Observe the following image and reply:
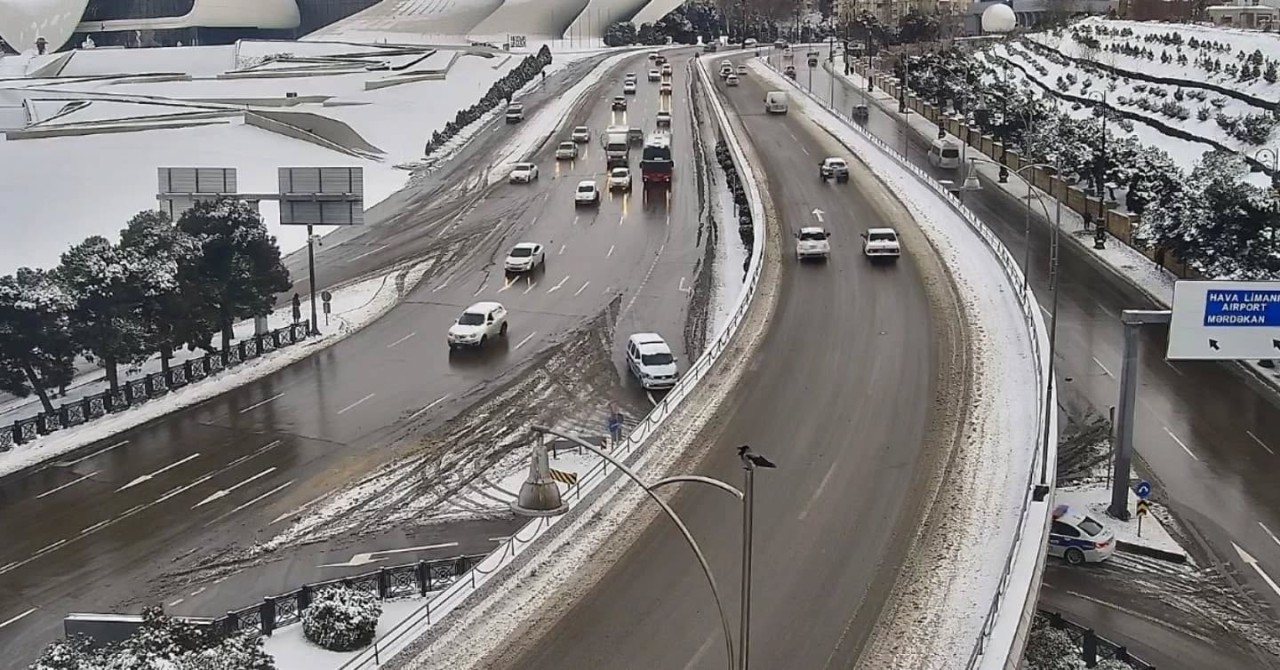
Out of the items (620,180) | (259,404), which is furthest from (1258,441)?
(620,180)

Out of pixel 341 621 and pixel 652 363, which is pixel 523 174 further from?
pixel 341 621

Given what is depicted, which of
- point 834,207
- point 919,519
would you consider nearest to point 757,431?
point 919,519

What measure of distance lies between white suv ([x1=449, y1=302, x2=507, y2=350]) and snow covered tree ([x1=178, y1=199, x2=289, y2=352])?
18.7 ft

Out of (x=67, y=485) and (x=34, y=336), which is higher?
(x=34, y=336)

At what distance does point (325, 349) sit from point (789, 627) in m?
24.2

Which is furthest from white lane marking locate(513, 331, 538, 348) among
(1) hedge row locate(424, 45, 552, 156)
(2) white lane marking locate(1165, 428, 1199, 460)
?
(1) hedge row locate(424, 45, 552, 156)

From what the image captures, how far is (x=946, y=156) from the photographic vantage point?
73.4 m

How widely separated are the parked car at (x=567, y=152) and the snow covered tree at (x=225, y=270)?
3577 centimetres

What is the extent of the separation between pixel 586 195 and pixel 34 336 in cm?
3299

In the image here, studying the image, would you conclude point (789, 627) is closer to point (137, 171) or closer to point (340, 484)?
point (340, 484)

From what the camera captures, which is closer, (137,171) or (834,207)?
(834,207)

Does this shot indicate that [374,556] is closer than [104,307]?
Yes

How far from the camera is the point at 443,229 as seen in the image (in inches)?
2281

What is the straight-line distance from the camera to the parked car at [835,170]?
61.6 m
